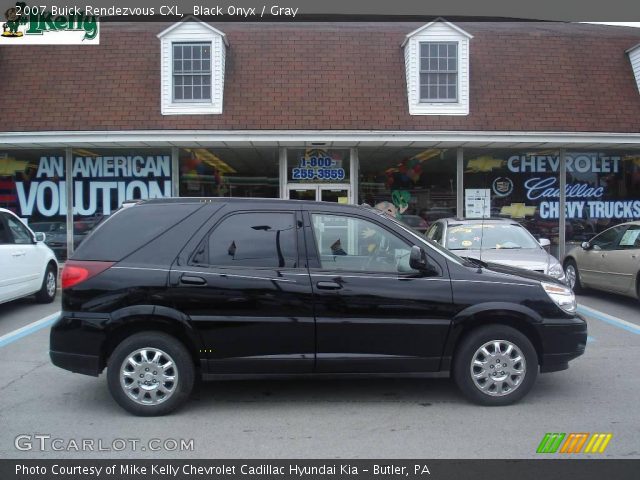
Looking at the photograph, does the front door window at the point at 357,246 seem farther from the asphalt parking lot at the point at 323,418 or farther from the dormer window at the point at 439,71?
the dormer window at the point at 439,71

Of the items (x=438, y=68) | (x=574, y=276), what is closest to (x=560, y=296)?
(x=574, y=276)

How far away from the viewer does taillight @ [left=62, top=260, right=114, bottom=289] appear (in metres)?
5.00

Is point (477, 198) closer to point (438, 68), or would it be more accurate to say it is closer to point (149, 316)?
point (438, 68)

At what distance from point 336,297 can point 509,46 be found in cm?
1164

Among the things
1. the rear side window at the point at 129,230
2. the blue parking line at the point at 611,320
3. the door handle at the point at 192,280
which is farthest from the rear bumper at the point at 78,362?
the blue parking line at the point at 611,320

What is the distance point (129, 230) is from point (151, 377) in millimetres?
1292

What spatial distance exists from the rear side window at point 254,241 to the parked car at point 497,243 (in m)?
4.22

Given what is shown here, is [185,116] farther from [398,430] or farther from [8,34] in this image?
[398,430]

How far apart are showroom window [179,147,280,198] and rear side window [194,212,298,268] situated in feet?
29.2

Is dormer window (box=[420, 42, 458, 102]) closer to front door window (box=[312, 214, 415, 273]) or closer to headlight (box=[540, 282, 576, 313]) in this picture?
headlight (box=[540, 282, 576, 313])

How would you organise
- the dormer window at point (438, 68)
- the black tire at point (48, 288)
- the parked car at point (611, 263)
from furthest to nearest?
the dormer window at point (438, 68) < the black tire at point (48, 288) < the parked car at point (611, 263)

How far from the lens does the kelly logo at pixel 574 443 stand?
14.2 ft
